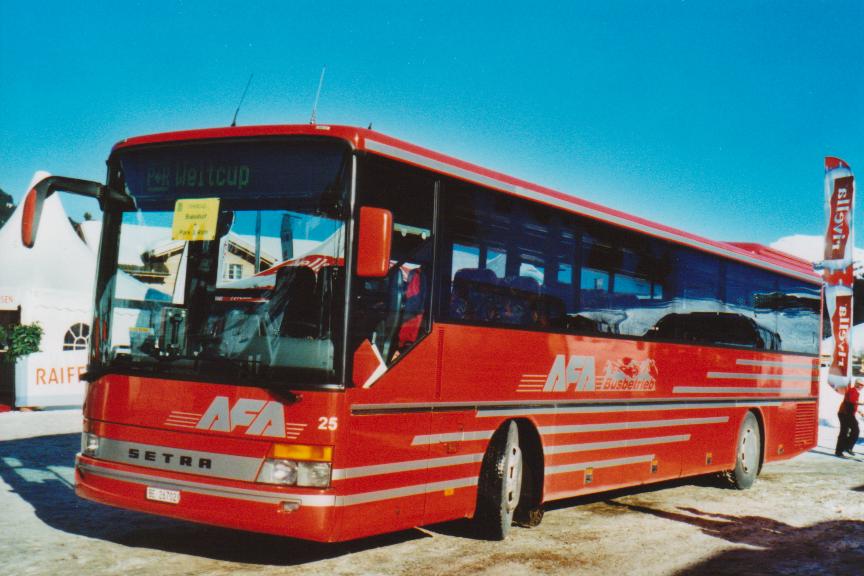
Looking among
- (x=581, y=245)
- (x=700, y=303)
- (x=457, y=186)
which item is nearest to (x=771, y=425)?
(x=700, y=303)

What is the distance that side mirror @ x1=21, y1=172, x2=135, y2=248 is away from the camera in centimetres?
589

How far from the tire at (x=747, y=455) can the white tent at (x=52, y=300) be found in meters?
13.0

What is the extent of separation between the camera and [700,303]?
1116 centimetres

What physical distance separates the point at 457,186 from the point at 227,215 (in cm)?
202

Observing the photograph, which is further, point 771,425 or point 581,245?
point 771,425

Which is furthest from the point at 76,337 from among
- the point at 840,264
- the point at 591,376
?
the point at 840,264

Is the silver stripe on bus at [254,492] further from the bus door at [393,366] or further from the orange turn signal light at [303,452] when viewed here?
the orange turn signal light at [303,452]

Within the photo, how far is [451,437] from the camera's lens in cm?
720

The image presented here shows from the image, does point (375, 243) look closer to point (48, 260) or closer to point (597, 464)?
point (597, 464)

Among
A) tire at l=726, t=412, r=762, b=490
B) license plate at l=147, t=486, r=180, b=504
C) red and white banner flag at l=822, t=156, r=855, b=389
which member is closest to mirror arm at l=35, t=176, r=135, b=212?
license plate at l=147, t=486, r=180, b=504

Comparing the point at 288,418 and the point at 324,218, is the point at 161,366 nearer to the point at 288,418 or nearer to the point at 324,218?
the point at 288,418

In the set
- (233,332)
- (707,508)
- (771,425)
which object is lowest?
(707,508)

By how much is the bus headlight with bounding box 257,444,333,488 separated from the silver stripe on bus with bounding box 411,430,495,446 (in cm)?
99

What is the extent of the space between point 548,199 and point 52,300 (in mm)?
16923
